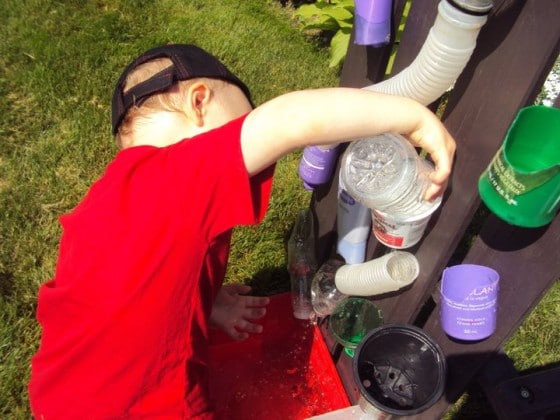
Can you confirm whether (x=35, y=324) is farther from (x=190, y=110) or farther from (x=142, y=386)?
(x=190, y=110)

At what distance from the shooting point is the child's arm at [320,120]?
3.32ft

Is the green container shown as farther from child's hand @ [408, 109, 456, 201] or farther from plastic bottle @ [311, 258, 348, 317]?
plastic bottle @ [311, 258, 348, 317]

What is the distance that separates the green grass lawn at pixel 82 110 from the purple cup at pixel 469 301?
3.20 ft

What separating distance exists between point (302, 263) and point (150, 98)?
1.06 meters

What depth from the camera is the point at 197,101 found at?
4.12ft

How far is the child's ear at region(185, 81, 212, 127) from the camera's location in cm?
123

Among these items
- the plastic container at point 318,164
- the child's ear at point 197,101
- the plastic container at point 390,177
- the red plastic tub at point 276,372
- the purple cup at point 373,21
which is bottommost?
the red plastic tub at point 276,372

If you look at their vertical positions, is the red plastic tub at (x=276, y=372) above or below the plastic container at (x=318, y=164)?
below

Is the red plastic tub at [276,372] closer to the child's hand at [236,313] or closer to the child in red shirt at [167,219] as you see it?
the child's hand at [236,313]

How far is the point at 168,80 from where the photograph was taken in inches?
50.6

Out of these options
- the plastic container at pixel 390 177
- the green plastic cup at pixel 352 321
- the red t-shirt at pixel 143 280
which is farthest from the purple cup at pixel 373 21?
the green plastic cup at pixel 352 321

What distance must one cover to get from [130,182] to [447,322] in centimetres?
82

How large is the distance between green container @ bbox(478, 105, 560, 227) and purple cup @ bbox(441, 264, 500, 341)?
0.85 ft

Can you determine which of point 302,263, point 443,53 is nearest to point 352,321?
point 302,263
